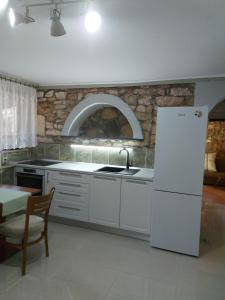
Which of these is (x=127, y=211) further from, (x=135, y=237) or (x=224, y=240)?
(x=224, y=240)

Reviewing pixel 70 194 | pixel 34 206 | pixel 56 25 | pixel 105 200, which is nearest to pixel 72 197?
pixel 70 194

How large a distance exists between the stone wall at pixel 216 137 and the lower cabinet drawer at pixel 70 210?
17.9 ft

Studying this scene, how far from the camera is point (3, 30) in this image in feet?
6.56

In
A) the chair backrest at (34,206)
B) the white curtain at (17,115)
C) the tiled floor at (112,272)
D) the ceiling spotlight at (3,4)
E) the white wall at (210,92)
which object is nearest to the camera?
the ceiling spotlight at (3,4)

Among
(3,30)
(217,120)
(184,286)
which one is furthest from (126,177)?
(217,120)

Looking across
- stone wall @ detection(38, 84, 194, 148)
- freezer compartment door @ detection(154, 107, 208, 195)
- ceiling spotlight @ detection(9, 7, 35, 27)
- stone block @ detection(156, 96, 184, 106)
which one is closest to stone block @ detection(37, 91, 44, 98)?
stone wall @ detection(38, 84, 194, 148)

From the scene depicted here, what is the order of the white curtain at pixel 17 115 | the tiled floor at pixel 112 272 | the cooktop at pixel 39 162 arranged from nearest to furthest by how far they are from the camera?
the tiled floor at pixel 112 272 → the white curtain at pixel 17 115 → the cooktop at pixel 39 162

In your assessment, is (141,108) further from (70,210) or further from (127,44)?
(70,210)

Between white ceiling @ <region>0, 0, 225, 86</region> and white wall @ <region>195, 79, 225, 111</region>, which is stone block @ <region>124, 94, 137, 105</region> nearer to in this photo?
white ceiling @ <region>0, 0, 225, 86</region>

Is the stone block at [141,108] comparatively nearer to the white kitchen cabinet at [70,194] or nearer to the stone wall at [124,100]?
the stone wall at [124,100]

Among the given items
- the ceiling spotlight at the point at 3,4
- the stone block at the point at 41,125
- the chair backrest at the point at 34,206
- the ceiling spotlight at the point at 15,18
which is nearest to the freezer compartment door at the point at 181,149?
the chair backrest at the point at 34,206

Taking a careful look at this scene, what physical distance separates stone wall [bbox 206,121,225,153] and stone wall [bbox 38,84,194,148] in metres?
4.52

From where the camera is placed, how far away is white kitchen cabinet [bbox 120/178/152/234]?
3.17 meters

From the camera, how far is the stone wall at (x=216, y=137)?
24.7ft
